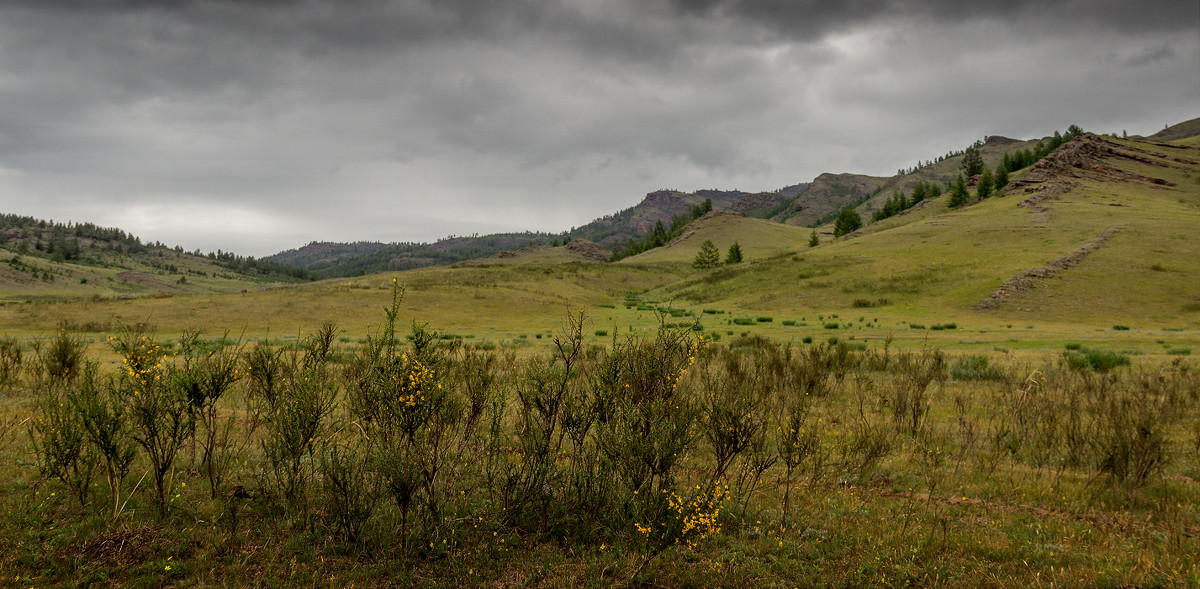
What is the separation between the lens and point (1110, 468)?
7.30m

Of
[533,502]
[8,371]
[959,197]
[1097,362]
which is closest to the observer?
[533,502]

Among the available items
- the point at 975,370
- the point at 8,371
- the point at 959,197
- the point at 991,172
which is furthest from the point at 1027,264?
the point at 991,172

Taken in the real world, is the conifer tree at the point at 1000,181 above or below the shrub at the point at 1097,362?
above

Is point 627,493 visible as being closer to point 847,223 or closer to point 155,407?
point 155,407

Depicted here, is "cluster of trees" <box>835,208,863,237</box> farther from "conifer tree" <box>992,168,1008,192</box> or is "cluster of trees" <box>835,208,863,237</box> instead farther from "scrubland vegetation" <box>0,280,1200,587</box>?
"scrubland vegetation" <box>0,280,1200,587</box>

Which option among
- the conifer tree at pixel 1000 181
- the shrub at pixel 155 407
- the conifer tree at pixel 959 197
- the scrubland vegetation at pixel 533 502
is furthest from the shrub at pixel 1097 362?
the conifer tree at pixel 1000 181

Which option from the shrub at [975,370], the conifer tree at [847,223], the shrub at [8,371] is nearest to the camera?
the shrub at [8,371]

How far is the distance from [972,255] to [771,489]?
65.1 metres

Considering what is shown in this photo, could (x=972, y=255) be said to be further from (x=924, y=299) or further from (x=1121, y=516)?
(x=1121, y=516)

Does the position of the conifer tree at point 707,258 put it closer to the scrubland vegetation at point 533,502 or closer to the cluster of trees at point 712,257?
the cluster of trees at point 712,257

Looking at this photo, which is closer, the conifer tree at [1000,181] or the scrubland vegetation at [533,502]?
the scrubland vegetation at [533,502]

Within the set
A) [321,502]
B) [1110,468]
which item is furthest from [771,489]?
[321,502]

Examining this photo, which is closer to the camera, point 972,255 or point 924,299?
point 924,299

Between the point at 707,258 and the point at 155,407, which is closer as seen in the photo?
the point at 155,407
